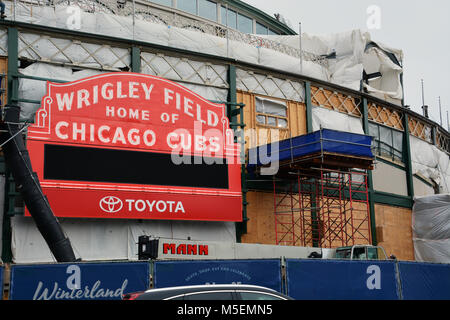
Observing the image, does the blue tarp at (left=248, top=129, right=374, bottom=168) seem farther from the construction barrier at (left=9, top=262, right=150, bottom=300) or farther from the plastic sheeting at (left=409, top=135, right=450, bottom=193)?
the plastic sheeting at (left=409, top=135, right=450, bottom=193)

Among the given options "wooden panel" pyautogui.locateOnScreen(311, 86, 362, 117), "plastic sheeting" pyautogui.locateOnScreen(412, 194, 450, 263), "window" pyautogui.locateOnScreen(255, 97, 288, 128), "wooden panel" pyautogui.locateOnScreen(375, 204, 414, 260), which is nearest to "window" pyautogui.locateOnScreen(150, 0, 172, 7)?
"window" pyautogui.locateOnScreen(255, 97, 288, 128)

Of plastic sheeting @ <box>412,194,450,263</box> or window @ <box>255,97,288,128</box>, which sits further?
plastic sheeting @ <box>412,194,450,263</box>

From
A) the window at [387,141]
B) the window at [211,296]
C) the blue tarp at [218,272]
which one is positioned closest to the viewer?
the window at [211,296]

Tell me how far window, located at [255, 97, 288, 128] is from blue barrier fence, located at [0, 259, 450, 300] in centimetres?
1305

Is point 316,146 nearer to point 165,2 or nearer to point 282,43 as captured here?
point 282,43

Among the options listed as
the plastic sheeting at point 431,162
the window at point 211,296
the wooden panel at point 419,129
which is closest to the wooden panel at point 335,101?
the wooden panel at point 419,129

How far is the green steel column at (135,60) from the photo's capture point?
25.7 m

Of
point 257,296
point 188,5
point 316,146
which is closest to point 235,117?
point 316,146

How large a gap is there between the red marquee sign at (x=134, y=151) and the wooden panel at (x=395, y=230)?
461 inches

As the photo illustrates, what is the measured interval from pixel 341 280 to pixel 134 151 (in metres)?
10.8

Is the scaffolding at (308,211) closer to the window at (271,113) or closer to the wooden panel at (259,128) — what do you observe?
the wooden panel at (259,128)

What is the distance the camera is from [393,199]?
35.1 meters

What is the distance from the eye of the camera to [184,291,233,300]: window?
31.6 ft
